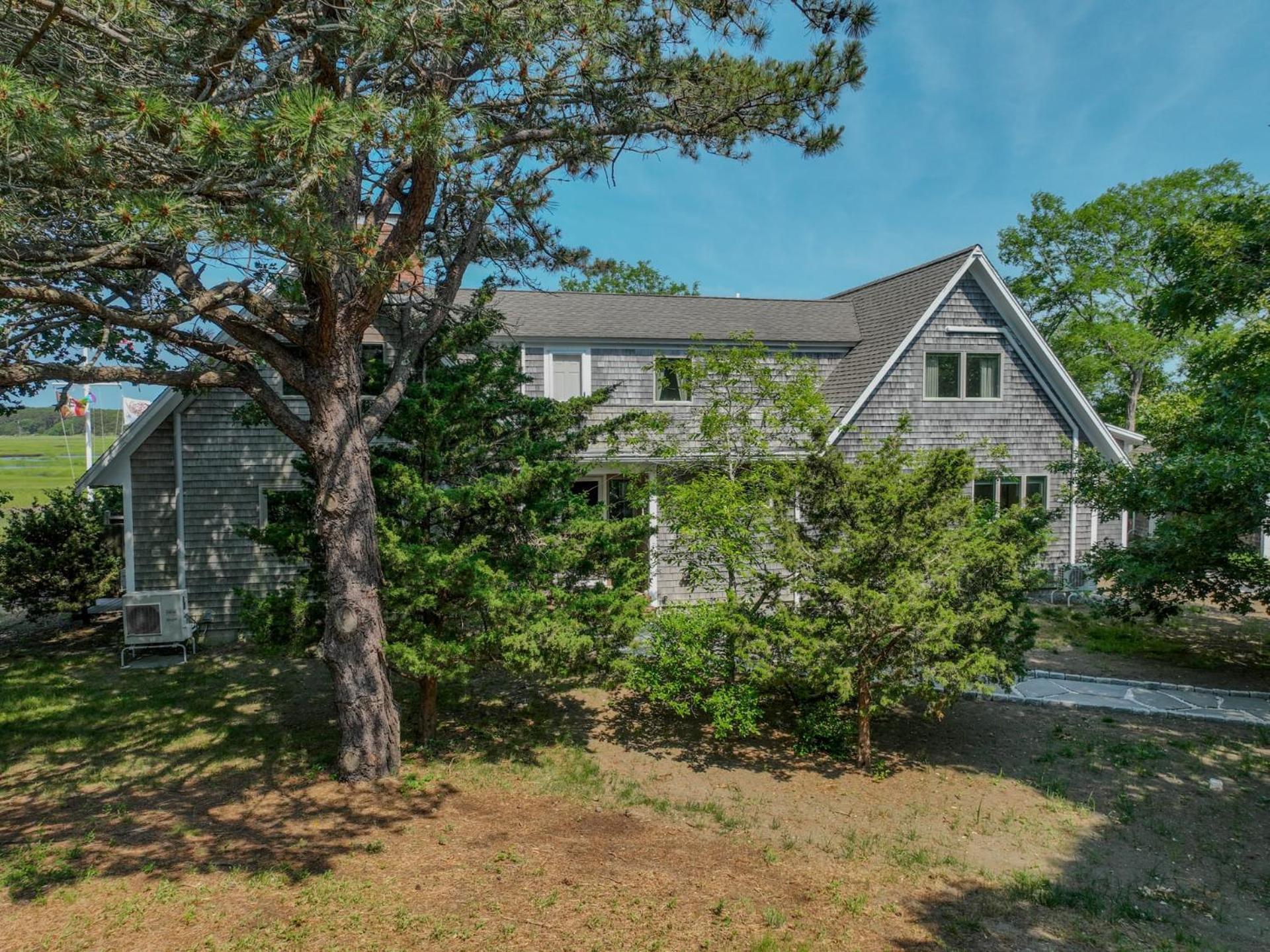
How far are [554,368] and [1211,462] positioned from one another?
10648 mm

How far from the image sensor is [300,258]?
5.14 metres

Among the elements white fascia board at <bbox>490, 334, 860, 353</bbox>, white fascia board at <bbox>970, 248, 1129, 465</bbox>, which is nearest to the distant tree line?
white fascia board at <bbox>490, 334, 860, 353</bbox>

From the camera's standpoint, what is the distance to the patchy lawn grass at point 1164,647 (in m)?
9.95

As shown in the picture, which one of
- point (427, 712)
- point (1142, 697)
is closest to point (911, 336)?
point (1142, 697)

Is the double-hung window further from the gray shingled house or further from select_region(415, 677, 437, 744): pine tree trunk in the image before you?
select_region(415, 677, 437, 744): pine tree trunk

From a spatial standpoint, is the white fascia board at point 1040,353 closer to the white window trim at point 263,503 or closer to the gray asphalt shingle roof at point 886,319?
the gray asphalt shingle roof at point 886,319

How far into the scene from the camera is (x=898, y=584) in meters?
6.70

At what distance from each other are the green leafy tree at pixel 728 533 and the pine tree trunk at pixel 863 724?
3.07 feet

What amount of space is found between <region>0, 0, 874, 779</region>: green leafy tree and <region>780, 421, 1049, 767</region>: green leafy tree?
3826mm

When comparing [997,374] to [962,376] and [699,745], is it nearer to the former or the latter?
[962,376]

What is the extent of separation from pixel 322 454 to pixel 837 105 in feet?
21.3

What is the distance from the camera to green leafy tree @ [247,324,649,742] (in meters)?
6.77

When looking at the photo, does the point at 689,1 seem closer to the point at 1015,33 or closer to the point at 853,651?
the point at 853,651

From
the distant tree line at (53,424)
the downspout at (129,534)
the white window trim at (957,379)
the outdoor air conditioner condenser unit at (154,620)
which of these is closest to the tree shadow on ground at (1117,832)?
the white window trim at (957,379)
